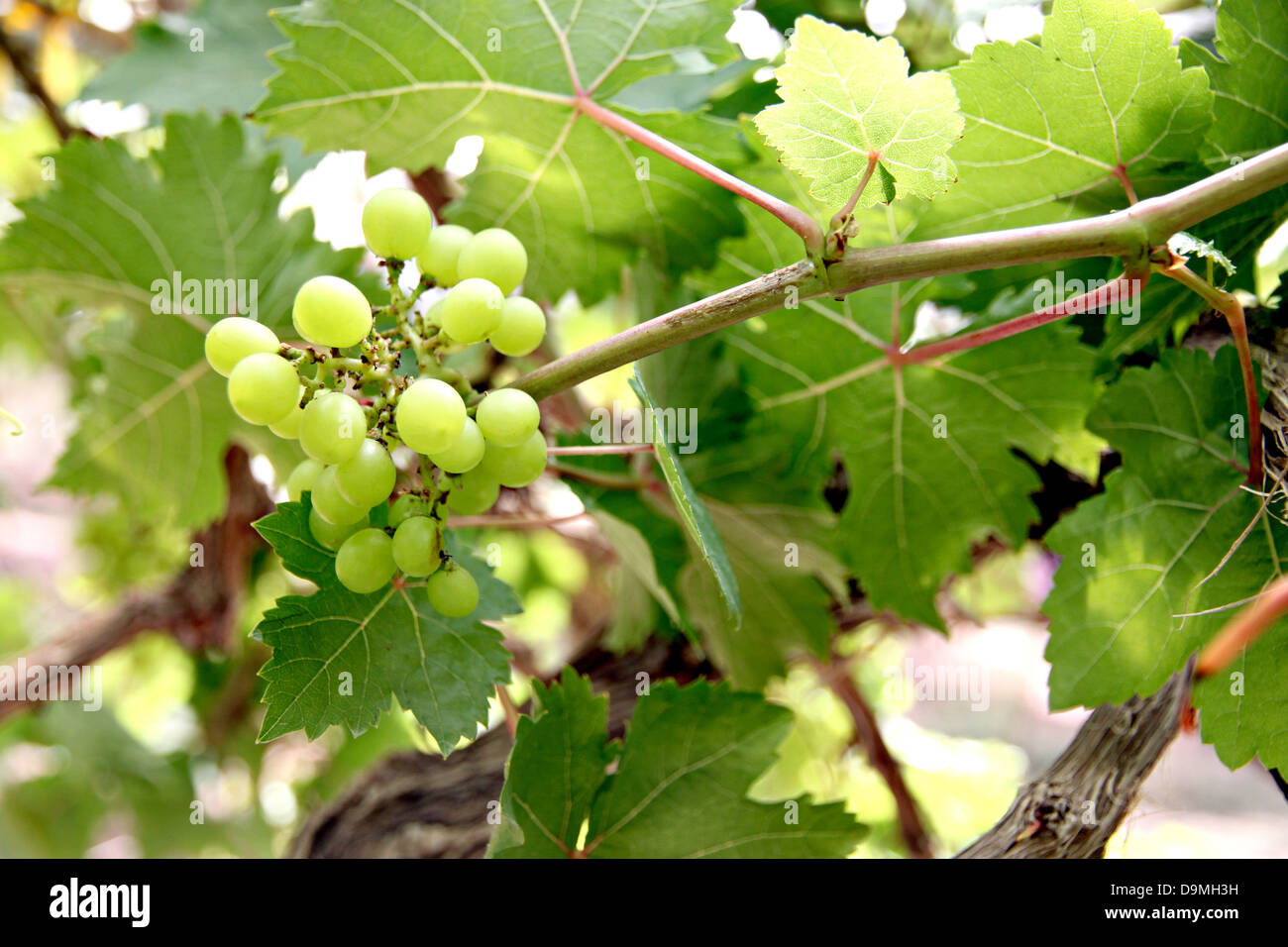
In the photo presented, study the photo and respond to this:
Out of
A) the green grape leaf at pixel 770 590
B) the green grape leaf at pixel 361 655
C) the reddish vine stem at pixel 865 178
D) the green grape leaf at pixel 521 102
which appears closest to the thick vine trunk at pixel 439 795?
the green grape leaf at pixel 770 590

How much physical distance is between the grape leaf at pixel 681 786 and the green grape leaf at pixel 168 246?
460mm

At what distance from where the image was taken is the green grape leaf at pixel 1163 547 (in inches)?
23.2

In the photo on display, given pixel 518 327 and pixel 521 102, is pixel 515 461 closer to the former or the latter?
pixel 518 327

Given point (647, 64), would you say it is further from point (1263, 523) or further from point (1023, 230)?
point (1263, 523)

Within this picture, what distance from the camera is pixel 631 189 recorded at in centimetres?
71

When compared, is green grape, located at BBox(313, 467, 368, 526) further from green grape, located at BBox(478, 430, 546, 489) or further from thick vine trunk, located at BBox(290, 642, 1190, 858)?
thick vine trunk, located at BBox(290, 642, 1190, 858)

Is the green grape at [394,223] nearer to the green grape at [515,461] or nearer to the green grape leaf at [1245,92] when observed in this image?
the green grape at [515,461]

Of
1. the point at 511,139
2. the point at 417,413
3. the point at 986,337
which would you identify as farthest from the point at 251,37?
the point at 986,337

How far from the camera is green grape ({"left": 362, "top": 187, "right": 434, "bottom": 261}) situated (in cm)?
54

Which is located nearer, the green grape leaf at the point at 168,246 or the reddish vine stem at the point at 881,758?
the green grape leaf at the point at 168,246

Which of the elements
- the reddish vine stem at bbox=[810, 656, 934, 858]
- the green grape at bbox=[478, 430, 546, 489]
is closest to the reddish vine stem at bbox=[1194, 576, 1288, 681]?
the green grape at bbox=[478, 430, 546, 489]

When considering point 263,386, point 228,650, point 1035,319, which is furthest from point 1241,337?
point 228,650
